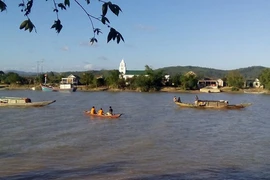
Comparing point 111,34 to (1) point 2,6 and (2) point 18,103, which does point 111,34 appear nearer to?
(1) point 2,6

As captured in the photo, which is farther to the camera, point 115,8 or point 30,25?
point 30,25

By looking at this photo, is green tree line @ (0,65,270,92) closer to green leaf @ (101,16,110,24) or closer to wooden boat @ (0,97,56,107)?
wooden boat @ (0,97,56,107)

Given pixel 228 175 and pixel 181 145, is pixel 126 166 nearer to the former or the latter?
pixel 228 175

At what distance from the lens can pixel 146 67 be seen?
3681 inches

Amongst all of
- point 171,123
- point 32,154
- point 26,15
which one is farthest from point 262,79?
point 26,15

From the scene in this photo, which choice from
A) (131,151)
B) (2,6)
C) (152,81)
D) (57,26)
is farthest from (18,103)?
(152,81)

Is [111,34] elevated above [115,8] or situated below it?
below

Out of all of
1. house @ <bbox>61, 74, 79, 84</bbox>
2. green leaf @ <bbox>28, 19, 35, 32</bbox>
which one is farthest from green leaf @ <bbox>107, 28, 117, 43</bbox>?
house @ <bbox>61, 74, 79, 84</bbox>

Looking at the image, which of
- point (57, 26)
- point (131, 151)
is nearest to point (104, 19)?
point (57, 26)

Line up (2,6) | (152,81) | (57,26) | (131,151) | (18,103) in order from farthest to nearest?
1. (152,81)
2. (18,103)
3. (131,151)
4. (57,26)
5. (2,6)

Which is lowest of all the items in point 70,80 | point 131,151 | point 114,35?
point 131,151

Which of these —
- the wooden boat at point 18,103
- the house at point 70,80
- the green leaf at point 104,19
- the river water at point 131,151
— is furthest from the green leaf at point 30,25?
the house at point 70,80

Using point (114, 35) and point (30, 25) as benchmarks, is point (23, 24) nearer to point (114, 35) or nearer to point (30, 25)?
point (30, 25)

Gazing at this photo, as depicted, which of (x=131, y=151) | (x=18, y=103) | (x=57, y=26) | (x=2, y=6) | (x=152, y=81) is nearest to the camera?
(x=2, y=6)
